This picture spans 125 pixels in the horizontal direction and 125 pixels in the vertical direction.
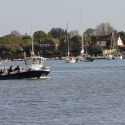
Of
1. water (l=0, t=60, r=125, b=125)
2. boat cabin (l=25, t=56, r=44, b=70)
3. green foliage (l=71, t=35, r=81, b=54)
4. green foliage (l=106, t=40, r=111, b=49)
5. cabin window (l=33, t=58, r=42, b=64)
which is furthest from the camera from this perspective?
green foliage (l=106, t=40, r=111, b=49)

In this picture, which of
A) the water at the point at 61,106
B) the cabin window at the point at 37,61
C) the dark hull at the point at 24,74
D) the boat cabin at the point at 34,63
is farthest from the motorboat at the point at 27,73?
the water at the point at 61,106

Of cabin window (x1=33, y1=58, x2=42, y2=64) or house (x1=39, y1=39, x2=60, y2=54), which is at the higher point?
house (x1=39, y1=39, x2=60, y2=54)

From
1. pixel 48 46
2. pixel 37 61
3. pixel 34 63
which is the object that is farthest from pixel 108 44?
pixel 34 63

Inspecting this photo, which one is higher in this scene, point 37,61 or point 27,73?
point 37,61

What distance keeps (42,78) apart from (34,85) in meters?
7.06

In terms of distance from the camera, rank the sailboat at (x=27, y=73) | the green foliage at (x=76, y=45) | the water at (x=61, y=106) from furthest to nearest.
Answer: the green foliage at (x=76, y=45)
the sailboat at (x=27, y=73)
the water at (x=61, y=106)

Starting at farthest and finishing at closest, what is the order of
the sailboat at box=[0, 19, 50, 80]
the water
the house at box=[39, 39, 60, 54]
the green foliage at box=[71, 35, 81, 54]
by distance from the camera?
the house at box=[39, 39, 60, 54]
the green foliage at box=[71, 35, 81, 54]
the sailboat at box=[0, 19, 50, 80]
the water

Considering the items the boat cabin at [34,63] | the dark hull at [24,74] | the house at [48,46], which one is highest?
the house at [48,46]

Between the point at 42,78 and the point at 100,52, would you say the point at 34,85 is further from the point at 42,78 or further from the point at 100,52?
the point at 100,52

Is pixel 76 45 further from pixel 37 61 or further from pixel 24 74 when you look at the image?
pixel 24 74

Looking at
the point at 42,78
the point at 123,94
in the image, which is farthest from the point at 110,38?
the point at 123,94

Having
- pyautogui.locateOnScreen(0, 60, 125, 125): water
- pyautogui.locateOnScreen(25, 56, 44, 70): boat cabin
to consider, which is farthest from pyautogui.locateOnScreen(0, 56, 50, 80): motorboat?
pyautogui.locateOnScreen(0, 60, 125, 125): water

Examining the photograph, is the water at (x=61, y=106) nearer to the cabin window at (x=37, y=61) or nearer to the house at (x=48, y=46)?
the cabin window at (x=37, y=61)

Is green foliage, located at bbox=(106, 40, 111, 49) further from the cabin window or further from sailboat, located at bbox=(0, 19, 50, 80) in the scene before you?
sailboat, located at bbox=(0, 19, 50, 80)
